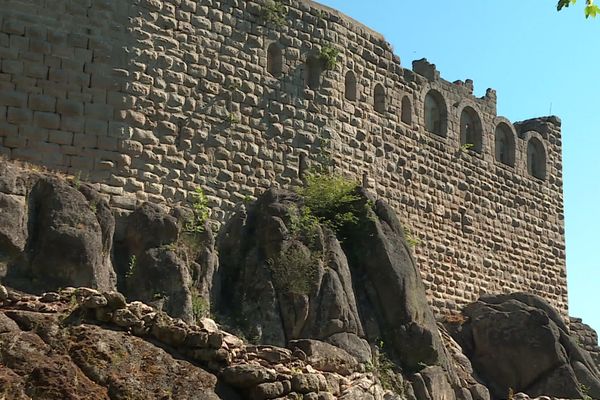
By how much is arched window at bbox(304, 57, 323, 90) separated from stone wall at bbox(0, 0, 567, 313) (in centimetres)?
3

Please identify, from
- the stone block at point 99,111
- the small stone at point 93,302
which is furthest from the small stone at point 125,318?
the stone block at point 99,111

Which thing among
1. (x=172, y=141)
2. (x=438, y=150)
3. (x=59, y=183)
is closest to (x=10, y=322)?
(x=59, y=183)

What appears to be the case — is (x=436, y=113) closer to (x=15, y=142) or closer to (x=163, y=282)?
(x=163, y=282)

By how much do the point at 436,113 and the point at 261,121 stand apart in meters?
6.52

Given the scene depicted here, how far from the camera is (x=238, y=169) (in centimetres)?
1852

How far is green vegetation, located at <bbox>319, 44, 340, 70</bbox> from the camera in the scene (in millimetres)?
20422

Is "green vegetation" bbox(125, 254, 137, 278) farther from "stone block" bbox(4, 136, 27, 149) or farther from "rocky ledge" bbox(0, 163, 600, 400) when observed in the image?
"stone block" bbox(4, 136, 27, 149)

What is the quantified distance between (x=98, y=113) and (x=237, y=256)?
3.44 metres

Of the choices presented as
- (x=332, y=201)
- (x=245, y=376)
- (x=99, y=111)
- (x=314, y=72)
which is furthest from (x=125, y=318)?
(x=314, y=72)

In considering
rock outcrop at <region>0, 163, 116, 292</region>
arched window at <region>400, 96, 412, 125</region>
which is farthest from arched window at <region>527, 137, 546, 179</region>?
rock outcrop at <region>0, 163, 116, 292</region>

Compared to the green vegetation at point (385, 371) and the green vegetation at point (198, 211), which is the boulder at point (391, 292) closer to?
the green vegetation at point (385, 371)

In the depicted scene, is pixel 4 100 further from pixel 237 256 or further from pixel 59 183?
pixel 237 256

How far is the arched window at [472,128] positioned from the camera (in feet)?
82.1

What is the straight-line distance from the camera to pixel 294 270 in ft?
53.6
